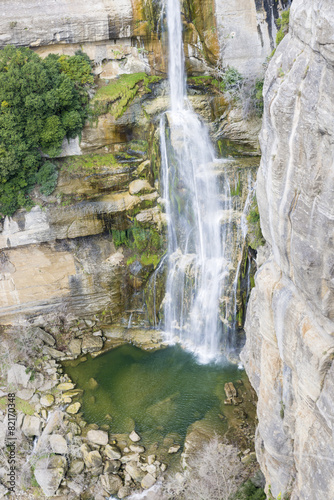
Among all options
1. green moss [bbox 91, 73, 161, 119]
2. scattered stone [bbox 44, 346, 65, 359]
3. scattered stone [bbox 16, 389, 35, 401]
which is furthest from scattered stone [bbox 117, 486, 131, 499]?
green moss [bbox 91, 73, 161, 119]

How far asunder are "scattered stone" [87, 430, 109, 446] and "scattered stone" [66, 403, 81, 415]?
1.30m

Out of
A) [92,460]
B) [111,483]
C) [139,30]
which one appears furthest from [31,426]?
[139,30]

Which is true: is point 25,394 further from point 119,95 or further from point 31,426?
point 119,95

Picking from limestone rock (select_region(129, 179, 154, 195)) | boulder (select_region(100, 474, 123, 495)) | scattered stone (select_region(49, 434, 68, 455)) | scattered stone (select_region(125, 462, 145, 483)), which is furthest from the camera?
limestone rock (select_region(129, 179, 154, 195))

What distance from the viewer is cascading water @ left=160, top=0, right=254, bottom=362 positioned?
1838cm

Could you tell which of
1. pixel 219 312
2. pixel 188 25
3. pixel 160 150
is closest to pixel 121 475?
pixel 219 312

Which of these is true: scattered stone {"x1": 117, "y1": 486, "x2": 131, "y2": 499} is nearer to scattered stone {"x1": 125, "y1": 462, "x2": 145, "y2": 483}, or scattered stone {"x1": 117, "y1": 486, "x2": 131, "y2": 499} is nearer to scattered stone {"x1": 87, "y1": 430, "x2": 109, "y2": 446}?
scattered stone {"x1": 125, "y1": 462, "x2": 145, "y2": 483}

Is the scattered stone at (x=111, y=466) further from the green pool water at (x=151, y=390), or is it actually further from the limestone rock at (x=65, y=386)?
the limestone rock at (x=65, y=386)

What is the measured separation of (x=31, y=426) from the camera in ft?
53.4

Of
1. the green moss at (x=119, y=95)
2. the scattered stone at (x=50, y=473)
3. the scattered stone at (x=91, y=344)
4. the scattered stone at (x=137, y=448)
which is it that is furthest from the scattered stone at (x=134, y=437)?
the green moss at (x=119, y=95)

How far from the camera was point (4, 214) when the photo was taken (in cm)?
1803

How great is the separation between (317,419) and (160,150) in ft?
42.6

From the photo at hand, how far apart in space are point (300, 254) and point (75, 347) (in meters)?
13.8

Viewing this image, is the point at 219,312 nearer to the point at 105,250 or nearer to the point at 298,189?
the point at 105,250
